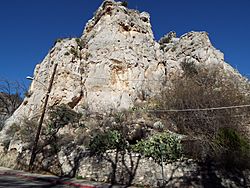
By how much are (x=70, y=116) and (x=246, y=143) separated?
12.8 m

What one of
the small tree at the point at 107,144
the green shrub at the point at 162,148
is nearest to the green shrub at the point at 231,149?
the green shrub at the point at 162,148

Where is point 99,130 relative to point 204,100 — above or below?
below

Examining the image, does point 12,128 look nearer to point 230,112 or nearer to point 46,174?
point 46,174

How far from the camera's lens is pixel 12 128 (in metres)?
22.9

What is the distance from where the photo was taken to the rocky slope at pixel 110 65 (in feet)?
84.9

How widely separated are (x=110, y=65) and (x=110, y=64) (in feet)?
0.41

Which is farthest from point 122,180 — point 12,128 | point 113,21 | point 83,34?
point 83,34

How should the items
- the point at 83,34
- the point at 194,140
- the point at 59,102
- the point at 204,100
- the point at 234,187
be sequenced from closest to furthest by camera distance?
the point at 234,187, the point at 194,140, the point at 204,100, the point at 59,102, the point at 83,34

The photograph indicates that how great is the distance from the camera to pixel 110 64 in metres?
28.0

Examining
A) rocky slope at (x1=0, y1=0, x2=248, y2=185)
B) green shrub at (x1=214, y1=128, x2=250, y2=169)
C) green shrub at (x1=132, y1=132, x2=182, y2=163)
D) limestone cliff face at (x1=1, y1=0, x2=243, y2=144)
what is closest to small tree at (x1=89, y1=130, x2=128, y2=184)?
green shrub at (x1=132, y1=132, x2=182, y2=163)

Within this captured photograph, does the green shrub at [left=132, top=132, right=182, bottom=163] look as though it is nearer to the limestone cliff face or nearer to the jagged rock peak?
the limestone cliff face

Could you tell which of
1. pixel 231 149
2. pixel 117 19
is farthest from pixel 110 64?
pixel 231 149

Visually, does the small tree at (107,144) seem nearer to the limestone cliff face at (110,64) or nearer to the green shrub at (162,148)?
the green shrub at (162,148)

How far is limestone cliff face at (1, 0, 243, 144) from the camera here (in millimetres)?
26031
